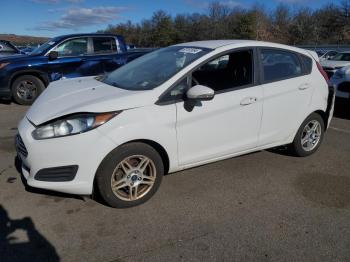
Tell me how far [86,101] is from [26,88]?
6238mm

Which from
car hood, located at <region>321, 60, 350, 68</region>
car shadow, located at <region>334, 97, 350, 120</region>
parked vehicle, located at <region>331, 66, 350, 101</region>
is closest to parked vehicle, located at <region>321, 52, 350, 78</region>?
car hood, located at <region>321, 60, 350, 68</region>

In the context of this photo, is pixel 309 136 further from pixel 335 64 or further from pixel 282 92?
pixel 335 64

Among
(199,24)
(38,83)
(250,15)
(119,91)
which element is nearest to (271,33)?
(250,15)

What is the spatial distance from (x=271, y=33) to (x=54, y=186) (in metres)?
69.2

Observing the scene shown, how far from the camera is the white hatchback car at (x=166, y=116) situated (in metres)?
3.30

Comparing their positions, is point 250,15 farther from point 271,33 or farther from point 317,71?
point 317,71

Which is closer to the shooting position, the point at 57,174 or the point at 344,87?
the point at 57,174

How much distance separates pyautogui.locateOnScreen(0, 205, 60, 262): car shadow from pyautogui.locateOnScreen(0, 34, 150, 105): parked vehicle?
5.84m

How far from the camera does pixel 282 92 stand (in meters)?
4.45

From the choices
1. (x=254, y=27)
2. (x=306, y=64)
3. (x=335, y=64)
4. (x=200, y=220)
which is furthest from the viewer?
(x=254, y=27)

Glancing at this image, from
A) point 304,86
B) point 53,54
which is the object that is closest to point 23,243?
point 304,86

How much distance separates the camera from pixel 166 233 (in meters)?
3.20

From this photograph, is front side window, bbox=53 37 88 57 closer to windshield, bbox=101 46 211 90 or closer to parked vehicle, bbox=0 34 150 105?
parked vehicle, bbox=0 34 150 105

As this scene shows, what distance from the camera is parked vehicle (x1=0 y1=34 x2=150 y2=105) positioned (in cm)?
879
